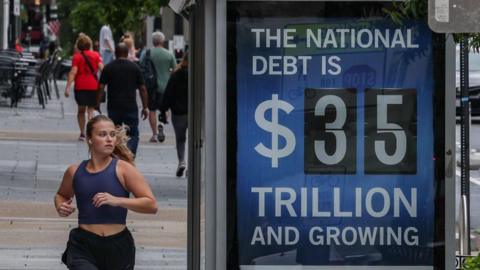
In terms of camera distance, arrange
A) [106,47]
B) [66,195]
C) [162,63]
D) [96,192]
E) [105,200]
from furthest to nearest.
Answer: [106,47] → [162,63] → [66,195] → [96,192] → [105,200]

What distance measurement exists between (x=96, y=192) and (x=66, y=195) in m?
0.32

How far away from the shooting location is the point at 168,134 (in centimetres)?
2669

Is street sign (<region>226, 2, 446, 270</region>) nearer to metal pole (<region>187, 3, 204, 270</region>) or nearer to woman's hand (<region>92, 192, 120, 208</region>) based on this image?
metal pole (<region>187, 3, 204, 270</region>)

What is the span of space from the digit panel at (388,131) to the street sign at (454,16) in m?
1.25

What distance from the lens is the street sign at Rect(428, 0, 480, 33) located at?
19.1 feet

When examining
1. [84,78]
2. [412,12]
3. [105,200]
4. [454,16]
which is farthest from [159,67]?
[454,16]

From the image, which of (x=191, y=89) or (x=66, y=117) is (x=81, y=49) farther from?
(x=191, y=89)

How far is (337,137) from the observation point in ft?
23.1

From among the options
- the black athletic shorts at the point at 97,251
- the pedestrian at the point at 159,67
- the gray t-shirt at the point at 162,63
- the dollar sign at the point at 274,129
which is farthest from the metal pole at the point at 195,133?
the gray t-shirt at the point at 162,63

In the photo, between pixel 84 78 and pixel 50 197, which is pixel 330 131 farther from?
pixel 84 78

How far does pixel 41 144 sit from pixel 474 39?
16315mm

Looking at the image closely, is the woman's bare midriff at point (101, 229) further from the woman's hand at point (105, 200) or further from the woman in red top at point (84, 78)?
the woman in red top at point (84, 78)

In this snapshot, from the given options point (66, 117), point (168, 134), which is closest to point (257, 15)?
point (168, 134)

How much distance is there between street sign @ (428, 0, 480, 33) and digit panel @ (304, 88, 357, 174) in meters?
1.27
